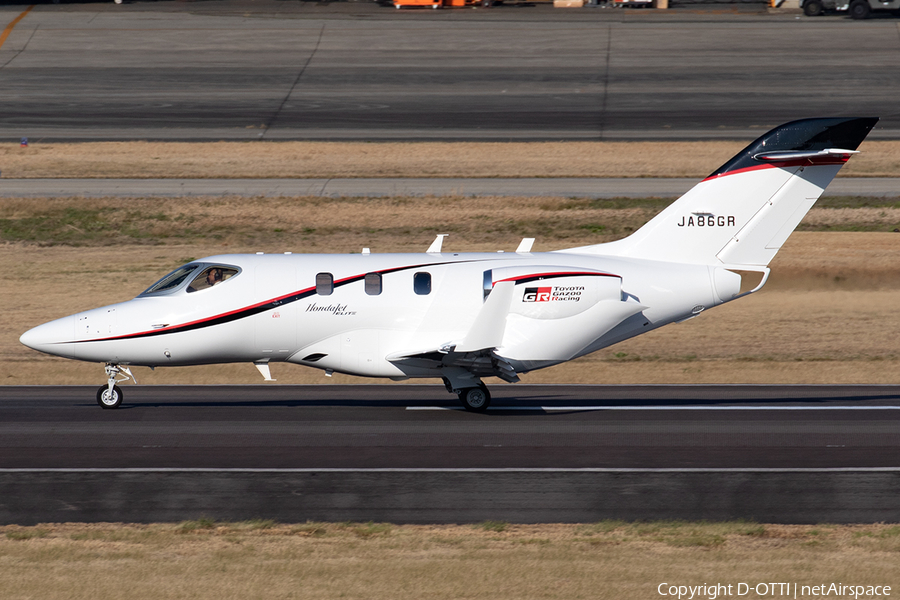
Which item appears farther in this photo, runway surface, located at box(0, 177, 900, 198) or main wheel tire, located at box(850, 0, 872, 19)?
main wheel tire, located at box(850, 0, 872, 19)

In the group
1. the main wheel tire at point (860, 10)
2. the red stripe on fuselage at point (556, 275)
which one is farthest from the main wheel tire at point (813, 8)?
the red stripe on fuselage at point (556, 275)

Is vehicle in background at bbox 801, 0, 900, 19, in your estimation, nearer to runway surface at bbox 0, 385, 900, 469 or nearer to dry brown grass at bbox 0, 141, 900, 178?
dry brown grass at bbox 0, 141, 900, 178

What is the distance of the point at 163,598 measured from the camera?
10.5m

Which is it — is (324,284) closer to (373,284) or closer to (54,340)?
(373,284)

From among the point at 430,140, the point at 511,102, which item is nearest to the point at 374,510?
the point at 430,140

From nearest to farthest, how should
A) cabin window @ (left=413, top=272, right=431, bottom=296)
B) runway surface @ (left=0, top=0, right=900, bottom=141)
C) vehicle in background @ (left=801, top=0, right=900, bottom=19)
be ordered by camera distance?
cabin window @ (left=413, top=272, right=431, bottom=296), runway surface @ (left=0, top=0, right=900, bottom=141), vehicle in background @ (left=801, top=0, right=900, bottom=19)

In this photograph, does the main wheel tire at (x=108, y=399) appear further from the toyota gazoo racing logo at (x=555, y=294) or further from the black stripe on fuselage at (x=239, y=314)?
the toyota gazoo racing logo at (x=555, y=294)

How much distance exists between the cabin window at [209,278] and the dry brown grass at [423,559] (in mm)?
7554

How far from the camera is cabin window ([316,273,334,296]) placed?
20.0 meters

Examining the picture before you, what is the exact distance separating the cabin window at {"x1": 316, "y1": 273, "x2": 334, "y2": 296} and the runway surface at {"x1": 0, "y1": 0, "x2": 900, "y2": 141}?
104 feet

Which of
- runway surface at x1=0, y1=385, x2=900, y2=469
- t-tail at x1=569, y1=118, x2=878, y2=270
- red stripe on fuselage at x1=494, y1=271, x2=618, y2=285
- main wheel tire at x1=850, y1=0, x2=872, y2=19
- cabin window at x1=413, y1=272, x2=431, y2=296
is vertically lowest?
runway surface at x1=0, y1=385, x2=900, y2=469

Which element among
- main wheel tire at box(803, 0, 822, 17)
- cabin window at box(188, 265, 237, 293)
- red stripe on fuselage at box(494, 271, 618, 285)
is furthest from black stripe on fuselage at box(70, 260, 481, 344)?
main wheel tire at box(803, 0, 822, 17)

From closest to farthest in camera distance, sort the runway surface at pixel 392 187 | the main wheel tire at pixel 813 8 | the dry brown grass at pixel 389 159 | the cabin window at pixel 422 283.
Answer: the cabin window at pixel 422 283, the runway surface at pixel 392 187, the dry brown grass at pixel 389 159, the main wheel tire at pixel 813 8

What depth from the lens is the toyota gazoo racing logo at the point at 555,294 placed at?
20.0 meters
